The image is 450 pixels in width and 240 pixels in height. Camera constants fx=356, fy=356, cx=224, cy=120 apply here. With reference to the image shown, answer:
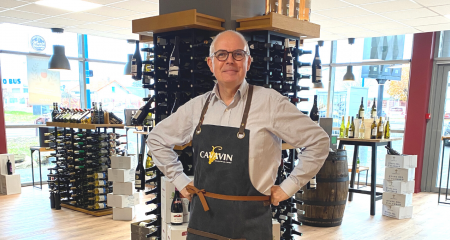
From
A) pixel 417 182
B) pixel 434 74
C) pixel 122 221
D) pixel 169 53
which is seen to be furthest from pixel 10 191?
pixel 434 74

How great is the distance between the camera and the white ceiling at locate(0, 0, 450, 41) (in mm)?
4680

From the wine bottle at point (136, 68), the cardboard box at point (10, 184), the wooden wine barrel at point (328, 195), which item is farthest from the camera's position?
the cardboard box at point (10, 184)

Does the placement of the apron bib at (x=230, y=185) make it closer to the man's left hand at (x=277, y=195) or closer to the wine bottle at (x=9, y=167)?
the man's left hand at (x=277, y=195)

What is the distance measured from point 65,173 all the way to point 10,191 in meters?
1.64

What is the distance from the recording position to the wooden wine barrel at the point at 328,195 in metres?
4.31

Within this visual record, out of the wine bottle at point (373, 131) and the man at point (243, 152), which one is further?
the wine bottle at point (373, 131)

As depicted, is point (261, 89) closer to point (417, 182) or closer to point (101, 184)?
point (101, 184)

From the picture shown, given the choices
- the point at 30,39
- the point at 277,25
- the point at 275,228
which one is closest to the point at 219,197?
the point at 275,228

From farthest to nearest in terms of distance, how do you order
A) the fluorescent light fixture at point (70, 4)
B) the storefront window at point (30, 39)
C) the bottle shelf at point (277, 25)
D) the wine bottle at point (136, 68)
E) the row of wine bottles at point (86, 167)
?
the storefront window at point (30, 39) → the row of wine bottles at point (86, 167) → the fluorescent light fixture at point (70, 4) → the wine bottle at point (136, 68) → the bottle shelf at point (277, 25)

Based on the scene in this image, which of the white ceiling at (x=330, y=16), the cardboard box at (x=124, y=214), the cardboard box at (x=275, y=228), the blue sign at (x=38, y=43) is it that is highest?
the white ceiling at (x=330, y=16)

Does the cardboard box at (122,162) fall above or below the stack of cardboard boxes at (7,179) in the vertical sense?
above

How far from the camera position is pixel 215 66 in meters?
1.64

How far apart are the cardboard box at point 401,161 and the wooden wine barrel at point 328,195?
1.16 metres

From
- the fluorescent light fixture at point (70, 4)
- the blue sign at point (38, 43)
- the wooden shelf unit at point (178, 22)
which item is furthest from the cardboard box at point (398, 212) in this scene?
the blue sign at point (38, 43)
